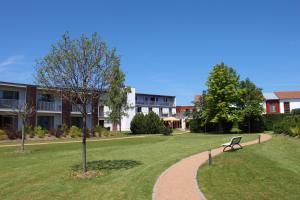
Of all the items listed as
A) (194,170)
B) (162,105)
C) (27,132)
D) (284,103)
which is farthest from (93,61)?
(162,105)

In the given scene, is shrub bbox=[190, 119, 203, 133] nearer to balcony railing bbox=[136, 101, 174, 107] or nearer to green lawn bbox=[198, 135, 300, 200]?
balcony railing bbox=[136, 101, 174, 107]

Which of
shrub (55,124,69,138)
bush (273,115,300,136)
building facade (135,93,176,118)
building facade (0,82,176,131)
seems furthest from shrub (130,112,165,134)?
building facade (135,93,176,118)

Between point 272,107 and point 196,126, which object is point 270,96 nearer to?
point 272,107

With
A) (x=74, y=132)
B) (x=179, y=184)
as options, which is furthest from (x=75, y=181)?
(x=74, y=132)

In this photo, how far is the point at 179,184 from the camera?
34.2 feet

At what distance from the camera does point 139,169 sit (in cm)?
1332

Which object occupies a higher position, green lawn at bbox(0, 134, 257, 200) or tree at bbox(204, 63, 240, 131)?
tree at bbox(204, 63, 240, 131)

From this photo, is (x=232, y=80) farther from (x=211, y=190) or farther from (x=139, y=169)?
(x=211, y=190)

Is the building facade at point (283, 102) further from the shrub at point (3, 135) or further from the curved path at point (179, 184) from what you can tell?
the curved path at point (179, 184)

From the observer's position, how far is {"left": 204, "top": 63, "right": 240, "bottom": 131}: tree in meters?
46.0

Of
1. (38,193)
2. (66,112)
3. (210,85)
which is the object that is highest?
(210,85)

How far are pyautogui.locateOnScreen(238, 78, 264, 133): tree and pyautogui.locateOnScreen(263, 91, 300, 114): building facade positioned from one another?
18285 millimetres

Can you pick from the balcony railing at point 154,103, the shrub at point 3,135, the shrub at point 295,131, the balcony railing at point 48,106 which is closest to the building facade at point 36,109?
the balcony railing at point 48,106

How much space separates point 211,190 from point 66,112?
127ft
